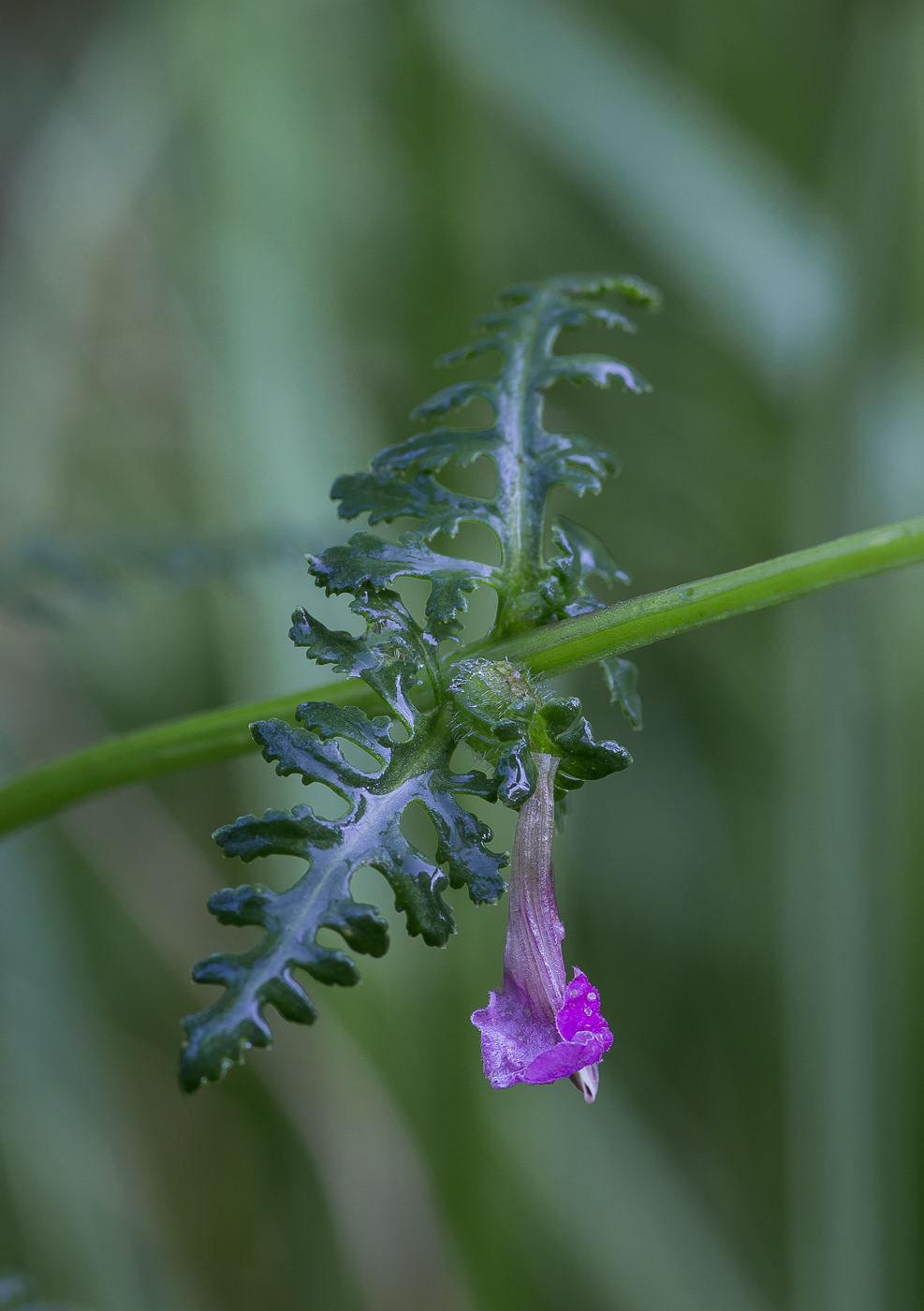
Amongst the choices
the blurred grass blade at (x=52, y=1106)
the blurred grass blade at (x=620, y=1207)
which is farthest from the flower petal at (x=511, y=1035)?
the blurred grass blade at (x=620, y=1207)

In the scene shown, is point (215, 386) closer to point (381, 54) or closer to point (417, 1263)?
point (381, 54)

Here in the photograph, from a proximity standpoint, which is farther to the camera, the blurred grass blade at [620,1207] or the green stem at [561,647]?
the blurred grass blade at [620,1207]

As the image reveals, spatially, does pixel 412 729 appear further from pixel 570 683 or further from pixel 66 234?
pixel 66 234

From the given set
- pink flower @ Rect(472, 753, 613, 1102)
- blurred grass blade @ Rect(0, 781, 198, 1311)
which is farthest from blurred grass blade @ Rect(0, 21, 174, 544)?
pink flower @ Rect(472, 753, 613, 1102)

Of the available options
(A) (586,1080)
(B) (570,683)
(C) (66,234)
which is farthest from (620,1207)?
(C) (66,234)

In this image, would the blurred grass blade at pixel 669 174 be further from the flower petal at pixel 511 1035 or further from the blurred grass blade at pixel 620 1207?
the flower petal at pixel 511 1035

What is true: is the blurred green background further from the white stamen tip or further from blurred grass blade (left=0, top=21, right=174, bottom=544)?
the white stamen tip
